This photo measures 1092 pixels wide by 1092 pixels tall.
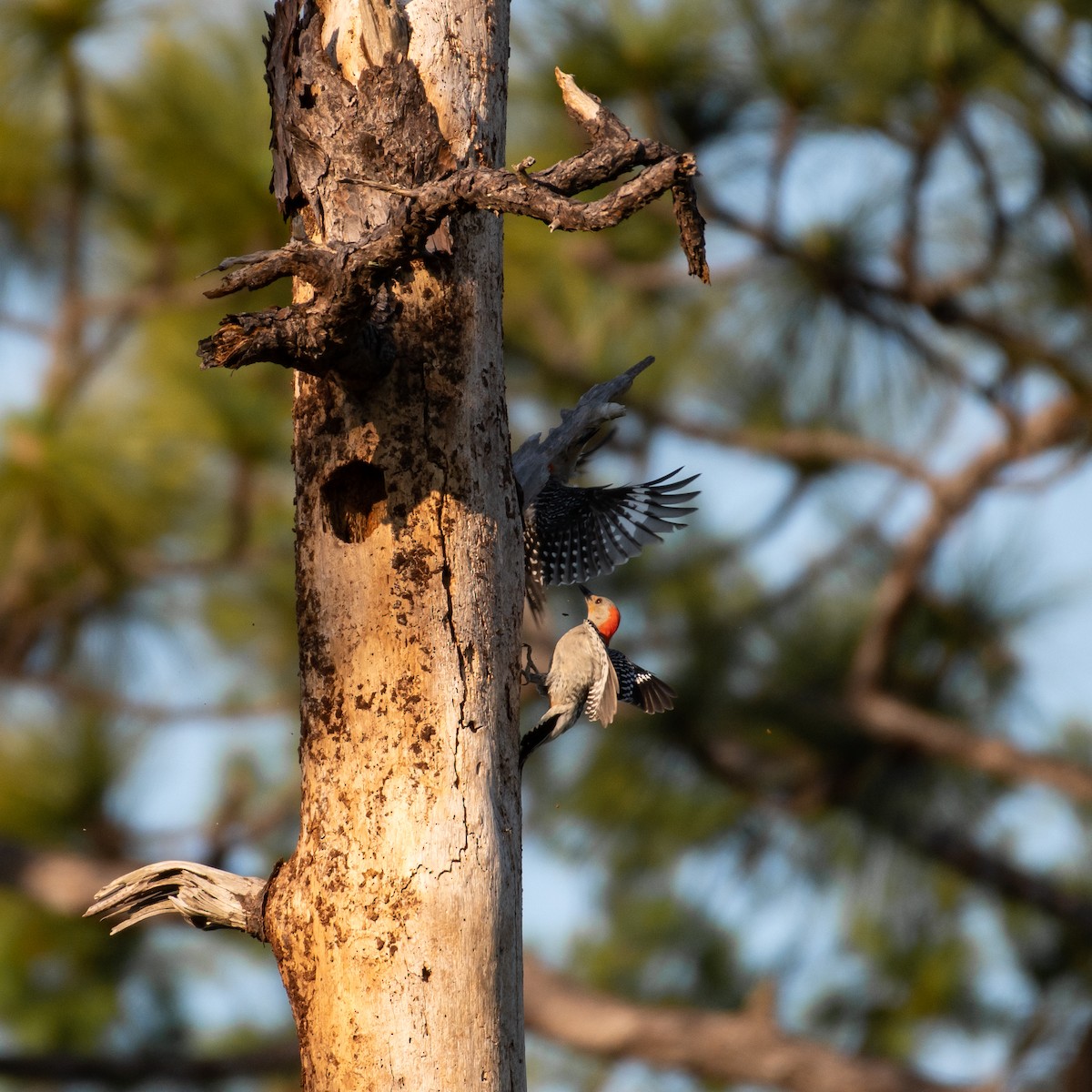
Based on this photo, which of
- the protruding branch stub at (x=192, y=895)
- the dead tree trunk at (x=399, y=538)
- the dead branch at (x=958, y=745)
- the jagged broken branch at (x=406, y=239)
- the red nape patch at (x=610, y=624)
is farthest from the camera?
the dead branch at (x=958, y=745)

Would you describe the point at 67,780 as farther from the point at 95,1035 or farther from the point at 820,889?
the point at 820,889

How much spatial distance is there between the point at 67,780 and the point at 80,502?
1.91 meters

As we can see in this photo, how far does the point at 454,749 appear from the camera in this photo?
7.16 ft

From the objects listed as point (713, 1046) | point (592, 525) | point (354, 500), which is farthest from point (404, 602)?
point (713, 1046)

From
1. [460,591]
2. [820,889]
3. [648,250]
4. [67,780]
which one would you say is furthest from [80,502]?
[820,889]

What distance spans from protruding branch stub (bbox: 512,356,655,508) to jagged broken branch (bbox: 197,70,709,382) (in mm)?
654

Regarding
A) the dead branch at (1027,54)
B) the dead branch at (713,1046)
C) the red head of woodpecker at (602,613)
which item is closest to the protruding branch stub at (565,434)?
the red head of woodpecker at (602,613)

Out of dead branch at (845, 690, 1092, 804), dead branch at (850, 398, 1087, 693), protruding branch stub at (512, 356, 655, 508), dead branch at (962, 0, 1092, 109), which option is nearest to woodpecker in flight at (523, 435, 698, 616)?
protruding branch stub at (512, 356, 655, 508)

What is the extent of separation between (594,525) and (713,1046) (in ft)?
10.2

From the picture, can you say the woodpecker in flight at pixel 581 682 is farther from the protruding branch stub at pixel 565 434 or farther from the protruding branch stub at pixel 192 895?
the protruding branch stub at pixel 192 895

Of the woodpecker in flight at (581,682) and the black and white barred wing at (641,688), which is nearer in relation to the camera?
the woodpecker in flight at (581,682)

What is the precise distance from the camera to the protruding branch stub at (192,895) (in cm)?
227

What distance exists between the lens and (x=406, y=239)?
6.39ft

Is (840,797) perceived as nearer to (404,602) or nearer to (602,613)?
(602,613)
